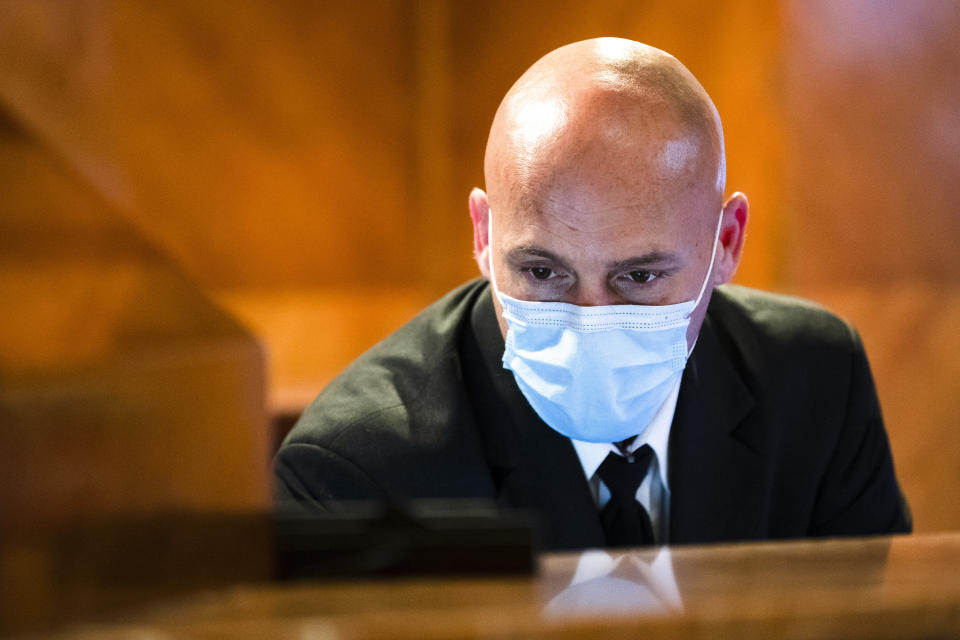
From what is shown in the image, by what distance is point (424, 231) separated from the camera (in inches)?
144

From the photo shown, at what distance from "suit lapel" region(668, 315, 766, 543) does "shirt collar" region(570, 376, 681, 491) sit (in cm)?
1

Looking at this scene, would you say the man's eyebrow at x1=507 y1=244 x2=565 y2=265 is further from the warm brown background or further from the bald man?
the warm brown background

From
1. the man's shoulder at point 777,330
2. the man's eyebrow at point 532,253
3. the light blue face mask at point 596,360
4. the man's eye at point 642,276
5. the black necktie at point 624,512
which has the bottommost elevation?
the black necktie at point 624,512

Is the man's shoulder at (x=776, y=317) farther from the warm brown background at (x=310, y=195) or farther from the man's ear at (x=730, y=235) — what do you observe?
the warm brown background at (x=310, y=195)

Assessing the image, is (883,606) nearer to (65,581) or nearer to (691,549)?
(691,549)

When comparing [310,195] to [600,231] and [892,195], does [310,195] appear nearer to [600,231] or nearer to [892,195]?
[892,195]

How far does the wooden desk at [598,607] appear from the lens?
1.95 feet

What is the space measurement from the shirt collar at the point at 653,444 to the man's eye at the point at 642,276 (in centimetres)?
15

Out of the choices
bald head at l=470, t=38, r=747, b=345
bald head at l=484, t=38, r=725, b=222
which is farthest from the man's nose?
bald head at l=484, t=38, r=725, b=222

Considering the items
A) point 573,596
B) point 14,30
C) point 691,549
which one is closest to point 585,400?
point 691,549

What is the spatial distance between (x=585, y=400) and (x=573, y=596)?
671 millimetres

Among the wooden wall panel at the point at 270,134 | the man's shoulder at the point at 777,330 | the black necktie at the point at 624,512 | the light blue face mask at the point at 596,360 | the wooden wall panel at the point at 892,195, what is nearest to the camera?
the light blue face mask at the point at 596,360

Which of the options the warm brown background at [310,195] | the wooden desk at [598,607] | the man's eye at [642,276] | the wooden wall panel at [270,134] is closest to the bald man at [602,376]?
the man's eye at [642,276]

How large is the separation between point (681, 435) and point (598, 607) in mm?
869
